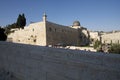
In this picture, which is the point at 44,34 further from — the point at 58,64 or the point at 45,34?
the point at 58,64

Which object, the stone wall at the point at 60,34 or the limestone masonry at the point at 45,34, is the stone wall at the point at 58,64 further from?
the stone wall at the point at 60,34

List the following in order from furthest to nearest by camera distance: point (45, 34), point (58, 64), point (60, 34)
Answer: point (60, 34) → point (45, 34) → point (58, 64)

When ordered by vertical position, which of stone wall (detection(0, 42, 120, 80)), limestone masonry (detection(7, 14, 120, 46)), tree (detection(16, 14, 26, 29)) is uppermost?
tree (detection(16, 14, 26, 29))

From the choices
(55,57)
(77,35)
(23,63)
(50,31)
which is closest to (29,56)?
(23,63)

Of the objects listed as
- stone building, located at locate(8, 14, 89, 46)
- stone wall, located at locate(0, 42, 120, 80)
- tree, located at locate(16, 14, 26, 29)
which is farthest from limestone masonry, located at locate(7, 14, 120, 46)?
stone wall, located at locate(0, 42, 120, 80)

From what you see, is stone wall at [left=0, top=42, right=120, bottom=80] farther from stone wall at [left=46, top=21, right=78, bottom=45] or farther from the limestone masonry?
stone wall at [left=46, top=21, right=78, bottom=45]

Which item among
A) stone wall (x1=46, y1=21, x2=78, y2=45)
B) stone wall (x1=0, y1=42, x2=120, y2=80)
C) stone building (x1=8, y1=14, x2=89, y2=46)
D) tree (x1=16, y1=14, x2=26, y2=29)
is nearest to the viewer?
stone wall (x1=0, y1=42, x2=120, y2=80)

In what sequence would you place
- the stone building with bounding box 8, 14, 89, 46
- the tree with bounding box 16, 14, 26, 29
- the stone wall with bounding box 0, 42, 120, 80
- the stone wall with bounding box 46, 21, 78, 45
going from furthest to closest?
the tree with bounding box 16, 14, 26, 29, the stone wall with bounding box 46, 21, 78, 45, the stone building with bounding box 8, 14, 89, 46, the stone wall with bounding box 0, 42, 120, 80

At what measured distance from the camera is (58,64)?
15.2 ft

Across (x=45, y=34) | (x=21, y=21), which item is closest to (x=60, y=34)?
(x=45, y=34)

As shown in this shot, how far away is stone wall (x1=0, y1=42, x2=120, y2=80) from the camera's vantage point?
3402 mm

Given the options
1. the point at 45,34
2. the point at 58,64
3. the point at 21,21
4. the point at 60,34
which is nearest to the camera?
the point at 58,64

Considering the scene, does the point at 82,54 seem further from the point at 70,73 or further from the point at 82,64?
the point at 70,73

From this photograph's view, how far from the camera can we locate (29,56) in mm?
6012
